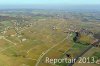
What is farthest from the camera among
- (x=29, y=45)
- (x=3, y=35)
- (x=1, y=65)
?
(x=3, y=35)

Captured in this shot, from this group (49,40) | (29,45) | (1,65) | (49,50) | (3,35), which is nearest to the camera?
(1,65)

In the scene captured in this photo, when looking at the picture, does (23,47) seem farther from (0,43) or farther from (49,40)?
(49,40)

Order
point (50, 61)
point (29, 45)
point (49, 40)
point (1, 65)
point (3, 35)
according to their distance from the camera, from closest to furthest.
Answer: point (1, 65), point (50, 61), point (29, 45), point (49, 40), point (3, 35)

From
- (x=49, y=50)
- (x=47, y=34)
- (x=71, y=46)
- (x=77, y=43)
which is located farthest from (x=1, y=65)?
(x=47, y=34)

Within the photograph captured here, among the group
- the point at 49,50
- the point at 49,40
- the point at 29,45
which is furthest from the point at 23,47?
the point at 49,40

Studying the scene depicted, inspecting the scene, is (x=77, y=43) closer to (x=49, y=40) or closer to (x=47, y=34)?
(x=49, y=40)

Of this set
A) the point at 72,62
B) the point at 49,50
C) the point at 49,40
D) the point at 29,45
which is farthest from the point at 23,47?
the point at 72,62

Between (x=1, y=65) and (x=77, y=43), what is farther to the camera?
(x=77, y=43)

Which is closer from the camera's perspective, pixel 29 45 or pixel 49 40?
pixel 29 45

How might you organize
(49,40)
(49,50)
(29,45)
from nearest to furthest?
(49,50) → (29,45) → (49,40)
